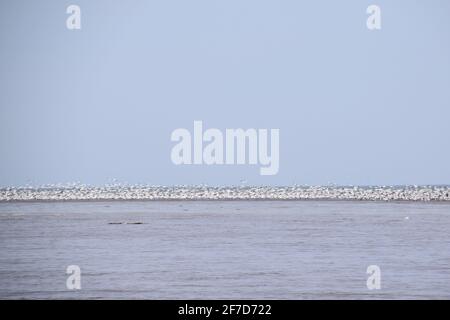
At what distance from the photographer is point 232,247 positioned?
77.6ft

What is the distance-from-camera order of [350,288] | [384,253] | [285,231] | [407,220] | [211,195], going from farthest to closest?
[211,195]
[407,220]
[285,231]
[384,253]
[350,288]

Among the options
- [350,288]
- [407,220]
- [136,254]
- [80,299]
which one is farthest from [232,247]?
[407,220]

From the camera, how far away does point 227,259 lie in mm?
20922

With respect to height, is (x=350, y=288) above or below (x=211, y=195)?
above

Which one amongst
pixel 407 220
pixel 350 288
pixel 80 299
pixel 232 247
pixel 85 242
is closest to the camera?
pixel 80 299

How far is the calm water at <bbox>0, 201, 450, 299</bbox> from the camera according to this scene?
16.0 m

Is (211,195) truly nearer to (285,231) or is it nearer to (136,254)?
(285,231)

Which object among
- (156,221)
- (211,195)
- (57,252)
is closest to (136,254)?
(57,252)

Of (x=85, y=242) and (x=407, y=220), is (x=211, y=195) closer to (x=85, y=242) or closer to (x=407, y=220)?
(x=407, y=220)

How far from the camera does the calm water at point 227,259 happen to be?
16.0 meters

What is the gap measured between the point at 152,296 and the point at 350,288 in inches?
140

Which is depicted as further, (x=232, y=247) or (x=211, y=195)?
(x=211, y=195)
